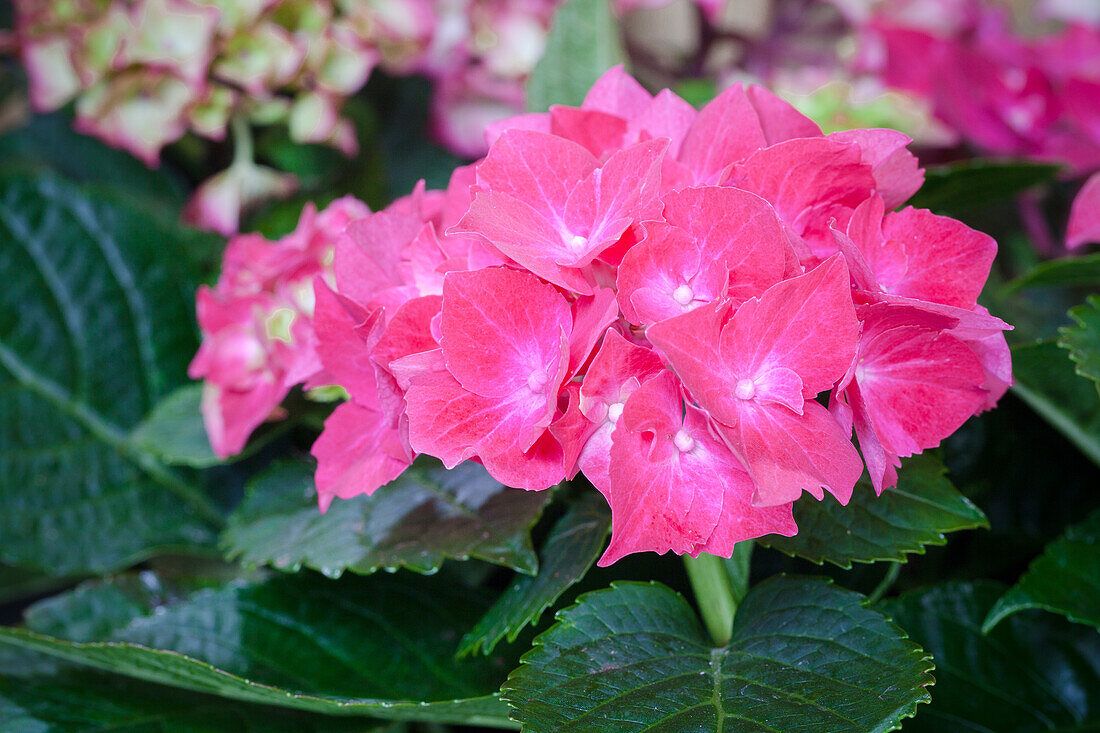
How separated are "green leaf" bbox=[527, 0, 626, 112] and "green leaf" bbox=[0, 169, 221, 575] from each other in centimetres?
35

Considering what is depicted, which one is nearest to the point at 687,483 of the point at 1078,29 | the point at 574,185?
the point at 574,185

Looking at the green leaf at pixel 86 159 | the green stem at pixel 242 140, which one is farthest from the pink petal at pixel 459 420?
the green leaf at pixel 86 159

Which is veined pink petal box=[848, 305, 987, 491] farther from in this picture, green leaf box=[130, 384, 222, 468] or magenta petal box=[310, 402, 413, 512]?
green leaf box=[130, 384, 222, 468]

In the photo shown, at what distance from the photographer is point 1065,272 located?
49cm

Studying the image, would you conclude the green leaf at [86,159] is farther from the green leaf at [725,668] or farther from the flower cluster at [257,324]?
the green leaf at [725,668]


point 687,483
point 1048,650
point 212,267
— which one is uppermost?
point 687,483

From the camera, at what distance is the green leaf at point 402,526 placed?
1.33 ft

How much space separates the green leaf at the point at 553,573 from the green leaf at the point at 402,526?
17 millimetres

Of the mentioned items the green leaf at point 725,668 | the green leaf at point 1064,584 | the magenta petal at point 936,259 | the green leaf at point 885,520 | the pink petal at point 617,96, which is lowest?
the green leaf at point 1064,584

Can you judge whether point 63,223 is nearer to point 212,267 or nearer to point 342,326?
point 212,267

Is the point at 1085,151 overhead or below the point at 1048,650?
overhead

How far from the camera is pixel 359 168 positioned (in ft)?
2.66

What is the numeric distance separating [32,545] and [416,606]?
0.29m

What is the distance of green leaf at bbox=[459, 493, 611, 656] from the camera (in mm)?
379
